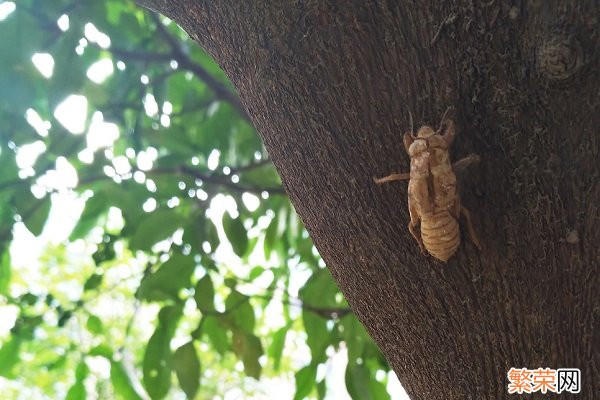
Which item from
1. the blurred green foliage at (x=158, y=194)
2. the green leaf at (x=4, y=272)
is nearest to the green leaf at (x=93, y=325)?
the blurred green foliage at (x=158, y=194)

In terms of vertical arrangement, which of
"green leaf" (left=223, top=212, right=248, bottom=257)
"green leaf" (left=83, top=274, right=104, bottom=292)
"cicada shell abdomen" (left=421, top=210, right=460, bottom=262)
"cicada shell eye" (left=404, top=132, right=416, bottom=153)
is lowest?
"cicada shell abdomen" (left=421, top=210, right=460, bottom=262)

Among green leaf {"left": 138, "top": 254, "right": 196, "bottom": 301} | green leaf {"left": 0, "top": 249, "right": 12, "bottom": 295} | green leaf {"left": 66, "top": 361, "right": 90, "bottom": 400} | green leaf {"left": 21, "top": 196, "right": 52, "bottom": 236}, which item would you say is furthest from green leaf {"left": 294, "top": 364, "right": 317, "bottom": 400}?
green leaf {"left": 0, "top": 249, "right": 12, "bottom": 295}

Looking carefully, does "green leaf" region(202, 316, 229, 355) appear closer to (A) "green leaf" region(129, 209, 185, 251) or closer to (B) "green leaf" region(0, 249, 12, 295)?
(A) "green leaf" region(129, 209, 185, 251)

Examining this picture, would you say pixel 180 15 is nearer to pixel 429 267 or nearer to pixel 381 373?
pixel 429 267

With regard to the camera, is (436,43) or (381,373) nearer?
(436,43)

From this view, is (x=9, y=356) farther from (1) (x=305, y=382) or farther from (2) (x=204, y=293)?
(1) (x=305, y=382)

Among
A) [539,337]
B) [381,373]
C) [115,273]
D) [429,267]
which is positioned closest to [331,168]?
[429,267]

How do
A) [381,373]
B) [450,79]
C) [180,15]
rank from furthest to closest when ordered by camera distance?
[381,373]
[180,15]
[450,79]

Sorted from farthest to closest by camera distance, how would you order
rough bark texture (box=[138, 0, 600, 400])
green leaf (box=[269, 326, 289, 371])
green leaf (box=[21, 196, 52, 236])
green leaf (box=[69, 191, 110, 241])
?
green leaf (box=[269, 326, 289, 371])
green leaf (box=[69, 191, 110, 241])
green leaf (box=[21, 196, 52, 236])
rough bark texture (box=[138, 0, 600, 400])

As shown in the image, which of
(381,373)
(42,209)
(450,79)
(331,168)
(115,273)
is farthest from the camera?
(115,273)
